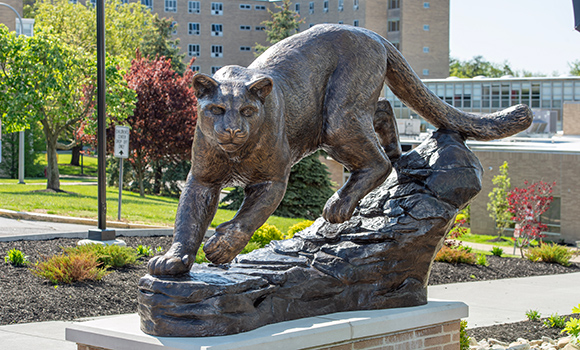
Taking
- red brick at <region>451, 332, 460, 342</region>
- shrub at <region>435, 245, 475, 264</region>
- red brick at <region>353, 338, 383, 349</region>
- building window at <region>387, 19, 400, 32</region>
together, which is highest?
building window at <region>387, 19, 400, 32</region>

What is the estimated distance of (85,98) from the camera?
67.9ft

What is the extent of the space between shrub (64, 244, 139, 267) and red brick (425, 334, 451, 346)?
551cm

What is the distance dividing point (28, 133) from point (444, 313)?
108ft

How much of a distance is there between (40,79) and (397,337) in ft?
50.9

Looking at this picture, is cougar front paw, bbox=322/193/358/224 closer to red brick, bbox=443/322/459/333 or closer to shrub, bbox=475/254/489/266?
red brick, bbox=443/322/459/333

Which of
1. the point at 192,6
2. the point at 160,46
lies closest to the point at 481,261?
the point at 160,46

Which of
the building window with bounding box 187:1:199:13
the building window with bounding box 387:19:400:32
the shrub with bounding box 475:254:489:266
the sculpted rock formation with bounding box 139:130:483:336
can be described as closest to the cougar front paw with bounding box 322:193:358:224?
the sculpted rock formation with bounding box 139:130:483:336

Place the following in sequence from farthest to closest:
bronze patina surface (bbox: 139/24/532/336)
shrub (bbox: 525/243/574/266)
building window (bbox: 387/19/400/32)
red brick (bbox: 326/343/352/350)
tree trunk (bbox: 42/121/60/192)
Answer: building window (bbox: 387/19/400/32), tree trunk (bbox: 42/121/60/192), shrub (bbox: 525/243/574/266), red brick (bbox: 326/343/352/350), bronze patina surface (bbox: 139/24/532/336)

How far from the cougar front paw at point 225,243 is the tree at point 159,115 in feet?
65.6

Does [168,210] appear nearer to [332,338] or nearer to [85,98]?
[85,98]

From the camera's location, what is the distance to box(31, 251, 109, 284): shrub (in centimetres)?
810

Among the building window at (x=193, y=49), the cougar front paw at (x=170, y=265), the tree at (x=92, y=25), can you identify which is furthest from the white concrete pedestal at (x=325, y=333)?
the building window at (x=193, y=49)

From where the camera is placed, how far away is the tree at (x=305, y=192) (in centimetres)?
1977

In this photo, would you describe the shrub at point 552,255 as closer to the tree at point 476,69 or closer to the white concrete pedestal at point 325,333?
the white concrete pedestal at point 325,333
